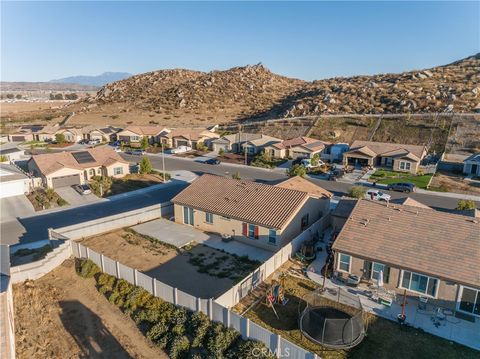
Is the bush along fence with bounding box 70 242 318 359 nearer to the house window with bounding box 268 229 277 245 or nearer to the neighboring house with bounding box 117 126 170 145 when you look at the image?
the house window with bounding box 268 229 277 245

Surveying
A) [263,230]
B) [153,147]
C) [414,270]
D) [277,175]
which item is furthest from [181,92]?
[414,270]

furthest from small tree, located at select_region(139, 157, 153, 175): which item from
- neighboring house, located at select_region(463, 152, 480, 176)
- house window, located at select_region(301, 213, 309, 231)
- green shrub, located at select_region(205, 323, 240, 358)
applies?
neighboring house, located at select_region(463, 152, 480, 176)

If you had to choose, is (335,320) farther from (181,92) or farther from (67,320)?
(181,92)

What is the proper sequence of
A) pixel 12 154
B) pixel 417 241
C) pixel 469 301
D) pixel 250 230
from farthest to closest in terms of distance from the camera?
pixel 12 154
pixel 250 230
pixel 417 241
pixel 469 301

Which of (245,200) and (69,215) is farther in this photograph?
(69,215)

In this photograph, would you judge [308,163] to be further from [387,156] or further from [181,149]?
[181,149]

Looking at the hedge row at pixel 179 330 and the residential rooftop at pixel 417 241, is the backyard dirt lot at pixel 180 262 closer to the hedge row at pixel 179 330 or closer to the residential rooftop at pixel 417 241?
the hedge row at pixel 179 330

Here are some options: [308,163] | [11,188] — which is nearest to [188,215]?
[11,188]

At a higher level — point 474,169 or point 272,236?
point 474,169
